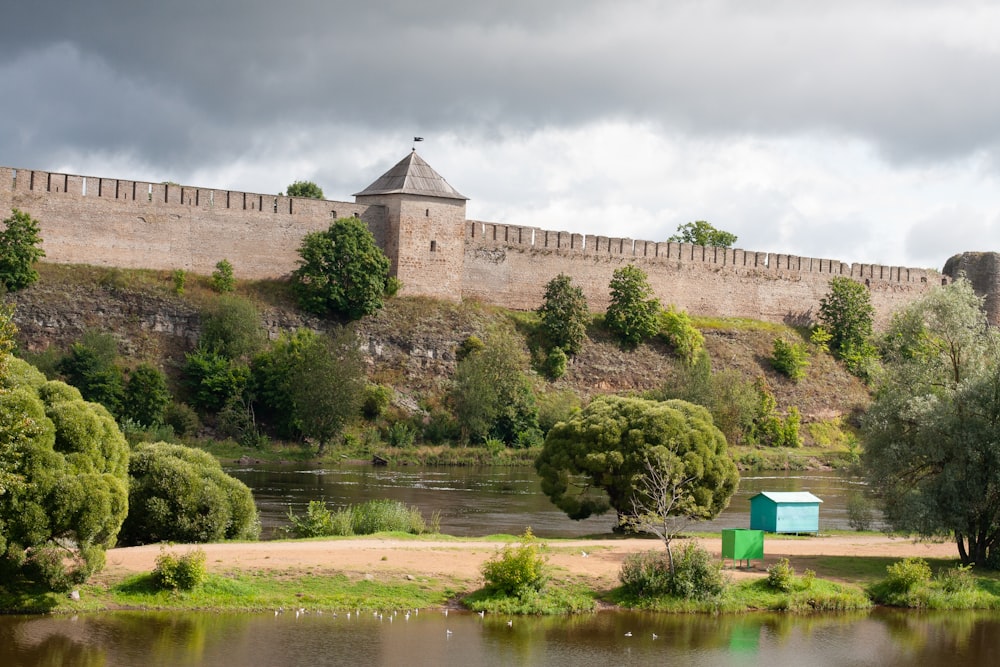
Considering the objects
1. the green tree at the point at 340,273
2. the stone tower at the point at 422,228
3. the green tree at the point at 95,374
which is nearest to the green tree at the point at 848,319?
the stone tower at the point at 422,228

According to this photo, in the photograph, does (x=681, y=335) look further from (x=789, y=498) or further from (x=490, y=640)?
(x=490, y=640)

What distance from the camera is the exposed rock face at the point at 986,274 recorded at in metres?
61.7

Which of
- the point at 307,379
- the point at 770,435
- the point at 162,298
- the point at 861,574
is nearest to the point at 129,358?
the point at 162,298

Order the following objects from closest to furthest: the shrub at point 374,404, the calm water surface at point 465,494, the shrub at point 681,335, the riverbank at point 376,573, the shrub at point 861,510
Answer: the riverbank at point 376,573
the shrub at point 861,510
the calm water surface at point 465,494
the shrub at point 374,404
the shrub at point 681,335

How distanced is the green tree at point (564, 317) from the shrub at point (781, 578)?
29.0 metres

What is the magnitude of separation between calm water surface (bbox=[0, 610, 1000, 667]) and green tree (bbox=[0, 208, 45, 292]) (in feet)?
83.7

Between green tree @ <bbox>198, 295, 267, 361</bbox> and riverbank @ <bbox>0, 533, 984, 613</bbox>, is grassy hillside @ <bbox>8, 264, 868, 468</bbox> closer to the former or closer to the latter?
green tree @ <bbox>198, 295, 267, 361</bbox>

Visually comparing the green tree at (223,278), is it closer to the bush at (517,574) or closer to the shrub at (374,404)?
the shrub at (374,404)

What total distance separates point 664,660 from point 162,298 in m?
29.6

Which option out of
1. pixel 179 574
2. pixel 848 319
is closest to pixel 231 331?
pixel 179 574

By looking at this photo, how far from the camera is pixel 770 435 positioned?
1941 inches

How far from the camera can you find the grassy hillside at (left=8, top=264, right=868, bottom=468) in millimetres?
41094

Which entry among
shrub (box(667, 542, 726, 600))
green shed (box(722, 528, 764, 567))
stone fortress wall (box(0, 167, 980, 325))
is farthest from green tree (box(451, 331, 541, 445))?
shrub (box(667, 542, 726, 600))

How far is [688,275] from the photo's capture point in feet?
185
